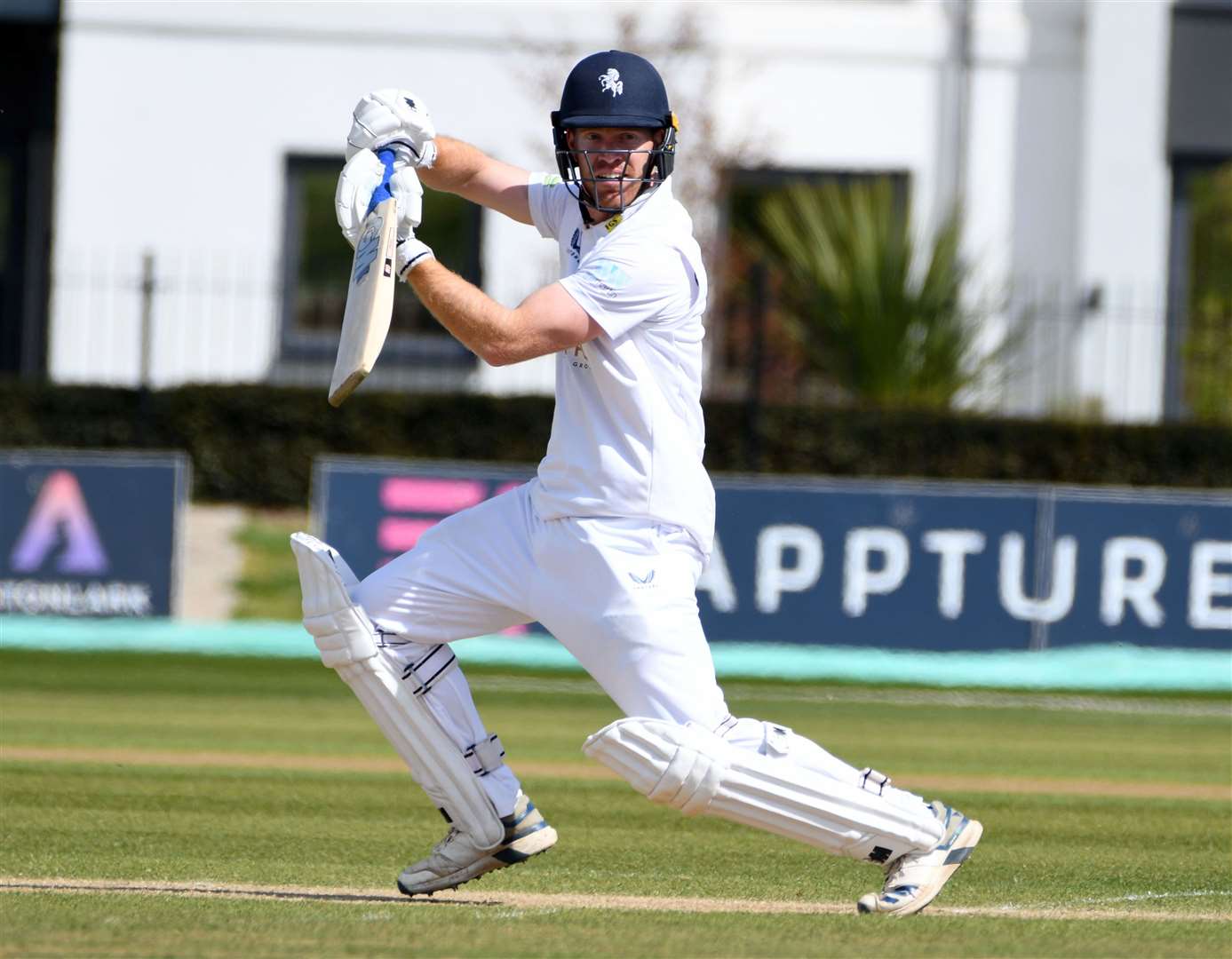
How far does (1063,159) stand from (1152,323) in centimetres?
172

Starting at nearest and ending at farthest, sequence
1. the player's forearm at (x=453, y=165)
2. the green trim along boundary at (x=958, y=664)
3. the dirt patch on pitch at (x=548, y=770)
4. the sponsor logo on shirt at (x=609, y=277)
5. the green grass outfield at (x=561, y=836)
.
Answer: the green grass outfield at (x=561, y=836) < the sponsor logo on shirt at (x=609, y=277) < the player's forearm at (x=453, y=165) < the dirt patch on pitch at (x=548, y=770) < the green trim along boundary at (x=958, y=664)

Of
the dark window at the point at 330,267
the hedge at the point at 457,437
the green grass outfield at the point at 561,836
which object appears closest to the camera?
the green grass outfield at the point at 561,836

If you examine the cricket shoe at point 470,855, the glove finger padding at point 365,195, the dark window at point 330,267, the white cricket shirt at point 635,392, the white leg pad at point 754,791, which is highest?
the dark window at point 330,267

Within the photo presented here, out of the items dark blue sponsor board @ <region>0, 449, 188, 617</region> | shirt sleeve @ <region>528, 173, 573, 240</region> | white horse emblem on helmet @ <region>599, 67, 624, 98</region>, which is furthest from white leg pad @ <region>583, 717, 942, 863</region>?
dark blue sponsor board @ <region>0, 449, 188, 617</region>

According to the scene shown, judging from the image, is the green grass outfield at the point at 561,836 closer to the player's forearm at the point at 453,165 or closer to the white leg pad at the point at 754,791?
the white leg pad at the point at 754,791

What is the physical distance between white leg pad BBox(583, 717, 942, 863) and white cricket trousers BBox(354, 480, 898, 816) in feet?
0.17

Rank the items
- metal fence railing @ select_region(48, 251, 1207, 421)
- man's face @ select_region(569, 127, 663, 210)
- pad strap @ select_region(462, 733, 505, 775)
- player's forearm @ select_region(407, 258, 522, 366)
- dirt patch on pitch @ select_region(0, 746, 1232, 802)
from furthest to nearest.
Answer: metal fence railing @ select_region(48, 251, 1207, 421) → dirt patch on pitch @ select_region(0, 746, 1232, 802) → pad strap @ select_region(462, 733, 505, 775) → man's face @ select_region(569, 127, 663, 210) → player's forearm @ select_region(407, 258, 522, 366)

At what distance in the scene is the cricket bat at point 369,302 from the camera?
15.9ft

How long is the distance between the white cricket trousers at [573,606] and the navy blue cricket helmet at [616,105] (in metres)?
0.84

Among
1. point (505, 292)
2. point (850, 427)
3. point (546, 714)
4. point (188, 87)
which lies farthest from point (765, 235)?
point (546, 714)

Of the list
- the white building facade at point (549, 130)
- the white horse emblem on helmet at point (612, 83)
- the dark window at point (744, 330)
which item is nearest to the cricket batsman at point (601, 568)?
the white horse emblem on helmet at point (612, 83)

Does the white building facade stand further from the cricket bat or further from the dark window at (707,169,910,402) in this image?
the cricket bat

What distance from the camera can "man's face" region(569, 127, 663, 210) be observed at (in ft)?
16.9

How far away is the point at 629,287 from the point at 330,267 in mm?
14345
